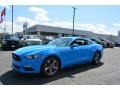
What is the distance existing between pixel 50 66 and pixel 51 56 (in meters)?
0.35

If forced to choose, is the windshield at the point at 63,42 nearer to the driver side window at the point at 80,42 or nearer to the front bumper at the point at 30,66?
the driver side window at the point at 80,42

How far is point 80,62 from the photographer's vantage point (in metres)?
7.88

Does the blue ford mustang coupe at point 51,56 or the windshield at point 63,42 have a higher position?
the windshield at point 63,42

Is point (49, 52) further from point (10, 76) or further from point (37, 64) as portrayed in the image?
point (10, 76)

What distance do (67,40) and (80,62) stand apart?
1107mm

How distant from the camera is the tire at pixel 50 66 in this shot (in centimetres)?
Result: 625

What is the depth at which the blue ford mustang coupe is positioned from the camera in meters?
6.05

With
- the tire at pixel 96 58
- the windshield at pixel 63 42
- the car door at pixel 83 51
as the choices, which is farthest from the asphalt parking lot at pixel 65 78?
the tire at pixel 96 58

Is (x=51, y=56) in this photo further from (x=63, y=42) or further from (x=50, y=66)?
(x=63, y=42)

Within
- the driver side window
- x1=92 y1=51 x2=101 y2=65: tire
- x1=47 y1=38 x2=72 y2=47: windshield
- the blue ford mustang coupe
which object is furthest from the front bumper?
x1=92 y1=51 x2=101 y2=65: tire

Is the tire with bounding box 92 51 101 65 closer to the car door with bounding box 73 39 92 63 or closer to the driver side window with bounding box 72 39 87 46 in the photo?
the car door with bounding box 73 39 92 63

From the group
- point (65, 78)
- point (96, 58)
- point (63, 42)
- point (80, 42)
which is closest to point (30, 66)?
point (65, 78)

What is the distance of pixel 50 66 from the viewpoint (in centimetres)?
645

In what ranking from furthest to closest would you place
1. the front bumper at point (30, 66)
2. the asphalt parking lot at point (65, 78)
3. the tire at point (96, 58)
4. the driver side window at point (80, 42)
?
the tire at point (96, 58), the driver side window at point (80, 42), the front bumper at point (30, 66), the asphalt parking lot at point (65, 78)
